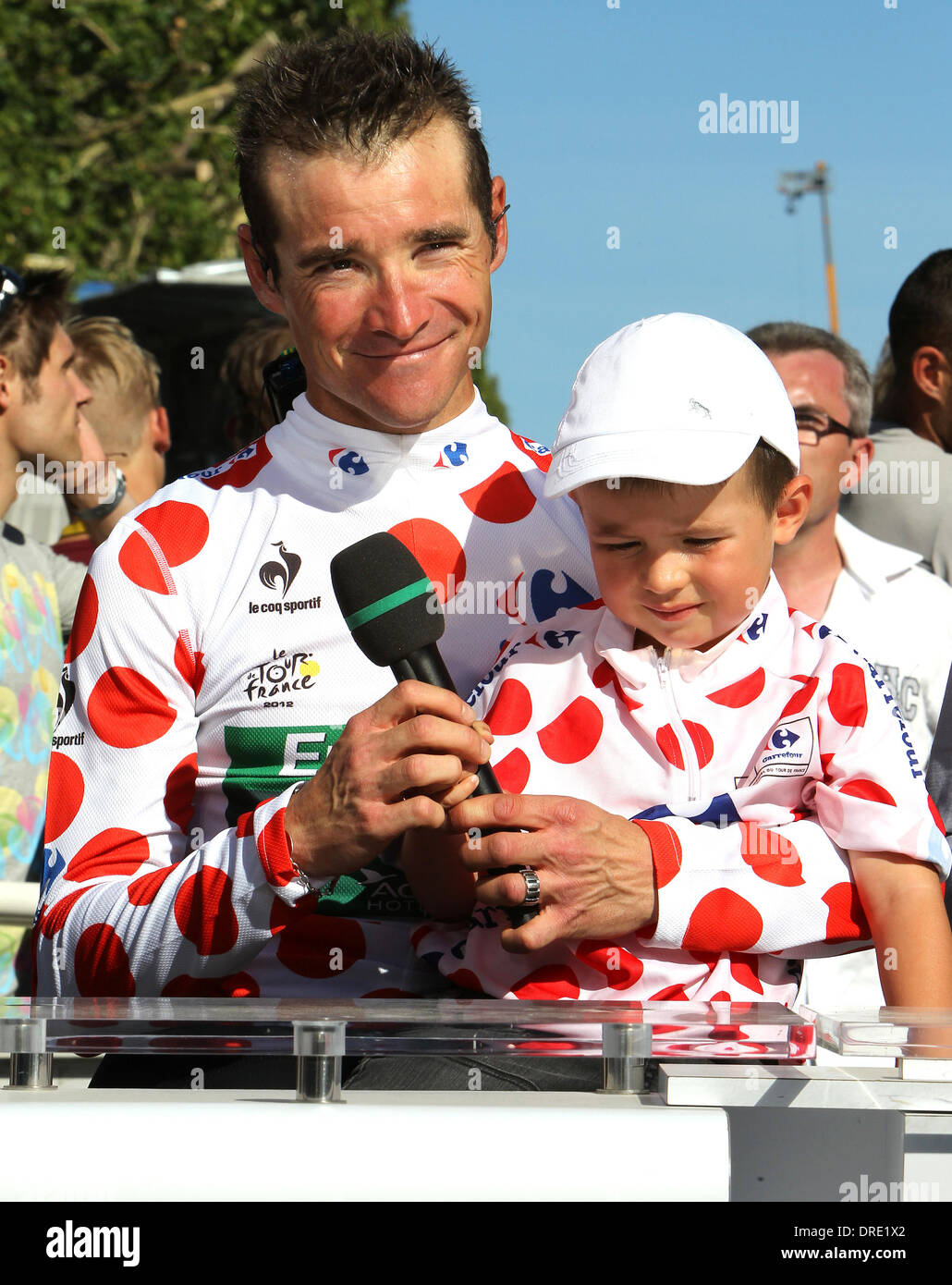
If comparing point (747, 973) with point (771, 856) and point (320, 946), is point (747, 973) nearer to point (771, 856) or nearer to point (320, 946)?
point (771, 856)

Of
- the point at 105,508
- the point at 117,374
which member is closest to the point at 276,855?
the point at 105,508

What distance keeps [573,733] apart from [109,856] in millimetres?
691

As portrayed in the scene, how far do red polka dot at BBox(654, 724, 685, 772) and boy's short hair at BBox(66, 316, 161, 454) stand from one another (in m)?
3.94

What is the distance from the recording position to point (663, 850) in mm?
2047

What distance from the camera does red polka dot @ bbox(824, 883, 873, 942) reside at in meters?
2.07

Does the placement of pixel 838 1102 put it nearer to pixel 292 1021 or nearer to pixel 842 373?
pixel 292 1021

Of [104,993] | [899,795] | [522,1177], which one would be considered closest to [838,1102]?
[522,1177]

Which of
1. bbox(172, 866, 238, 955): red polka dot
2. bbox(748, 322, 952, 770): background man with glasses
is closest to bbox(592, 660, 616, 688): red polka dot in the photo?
bbox(172, 866, 238, 955): red polka dot

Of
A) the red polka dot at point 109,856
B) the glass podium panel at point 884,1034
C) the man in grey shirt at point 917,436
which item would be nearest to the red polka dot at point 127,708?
the red polka dot at point 109,856

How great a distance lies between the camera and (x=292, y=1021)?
65.3 inches

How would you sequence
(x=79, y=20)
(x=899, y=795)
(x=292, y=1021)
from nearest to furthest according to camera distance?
(x=292, y=1021)
(x=899, y=795)
(x=79, y=20)

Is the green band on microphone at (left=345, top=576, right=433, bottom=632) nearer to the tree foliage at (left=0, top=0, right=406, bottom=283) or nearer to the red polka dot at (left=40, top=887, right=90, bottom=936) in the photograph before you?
the red polka dot at (left=40, top=887, right=90, bottom=936)
